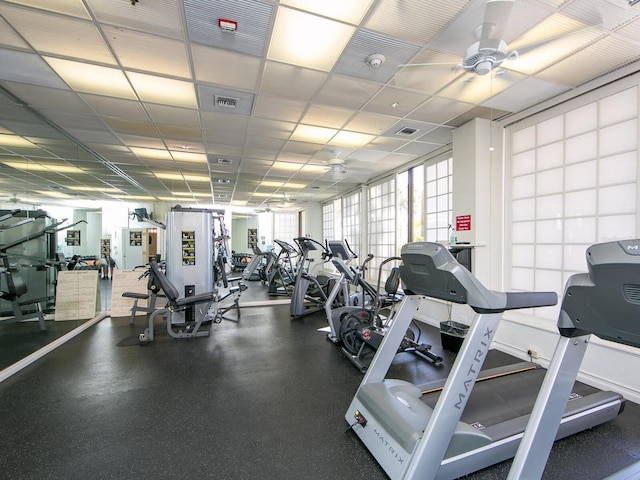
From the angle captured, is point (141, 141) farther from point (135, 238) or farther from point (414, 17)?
point (414, 17)

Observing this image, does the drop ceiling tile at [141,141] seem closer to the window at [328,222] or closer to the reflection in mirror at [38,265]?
the reflection in mirror at [38,265]

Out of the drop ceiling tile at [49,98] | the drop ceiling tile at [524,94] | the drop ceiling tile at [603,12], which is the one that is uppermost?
the drop ceiling tile at [49,98]

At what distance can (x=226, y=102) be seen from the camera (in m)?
3.32

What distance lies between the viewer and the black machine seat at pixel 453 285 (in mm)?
1468

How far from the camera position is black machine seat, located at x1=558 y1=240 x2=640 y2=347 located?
915 millimetres

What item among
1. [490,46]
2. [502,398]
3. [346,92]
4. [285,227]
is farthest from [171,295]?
[490,46]

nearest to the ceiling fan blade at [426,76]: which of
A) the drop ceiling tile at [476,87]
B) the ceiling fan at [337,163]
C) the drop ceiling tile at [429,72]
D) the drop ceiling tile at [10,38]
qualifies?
the drop ceiling tile at [429,72]

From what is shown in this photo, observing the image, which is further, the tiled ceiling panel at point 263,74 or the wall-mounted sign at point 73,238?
the wall-mounted sign at point 73,238

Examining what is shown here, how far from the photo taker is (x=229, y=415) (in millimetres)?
2305

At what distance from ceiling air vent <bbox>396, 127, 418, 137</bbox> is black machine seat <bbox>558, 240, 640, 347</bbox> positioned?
3.49 m

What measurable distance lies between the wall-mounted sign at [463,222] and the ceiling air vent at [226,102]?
335 centimetres

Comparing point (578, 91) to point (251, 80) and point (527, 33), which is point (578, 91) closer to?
point (527, 33)

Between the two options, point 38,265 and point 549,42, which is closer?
point 549,42

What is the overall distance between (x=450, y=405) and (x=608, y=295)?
90cm
